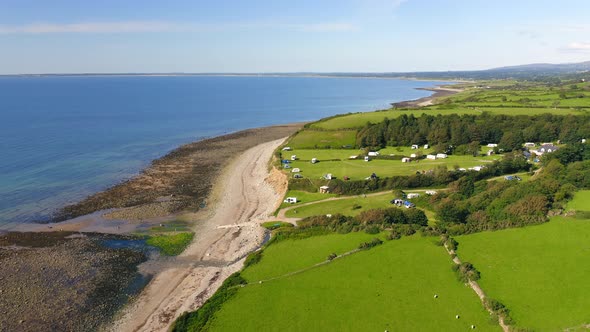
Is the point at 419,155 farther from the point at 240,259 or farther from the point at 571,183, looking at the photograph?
the point at 240,259

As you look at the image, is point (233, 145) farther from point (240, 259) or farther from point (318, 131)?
point (240, 259)

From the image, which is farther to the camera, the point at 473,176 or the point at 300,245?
the point at 473,176

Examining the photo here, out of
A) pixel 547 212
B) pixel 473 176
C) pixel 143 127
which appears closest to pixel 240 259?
pixel 547 212

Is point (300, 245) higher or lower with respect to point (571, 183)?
lower

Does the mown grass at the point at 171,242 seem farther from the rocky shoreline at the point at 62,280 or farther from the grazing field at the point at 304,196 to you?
the grazing field at the point at 304,196

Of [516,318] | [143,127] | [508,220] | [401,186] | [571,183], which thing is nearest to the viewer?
[516,318]

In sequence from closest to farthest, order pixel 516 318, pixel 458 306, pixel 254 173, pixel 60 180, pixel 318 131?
pixel 516 318 → pixel 458 306 → pixel 60 180 → pixel 254 173 → pixel 318 131

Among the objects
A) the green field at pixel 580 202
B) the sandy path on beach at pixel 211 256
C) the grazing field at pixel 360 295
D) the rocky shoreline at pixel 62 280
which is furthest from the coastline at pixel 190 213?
the green field at pixel 580 202
